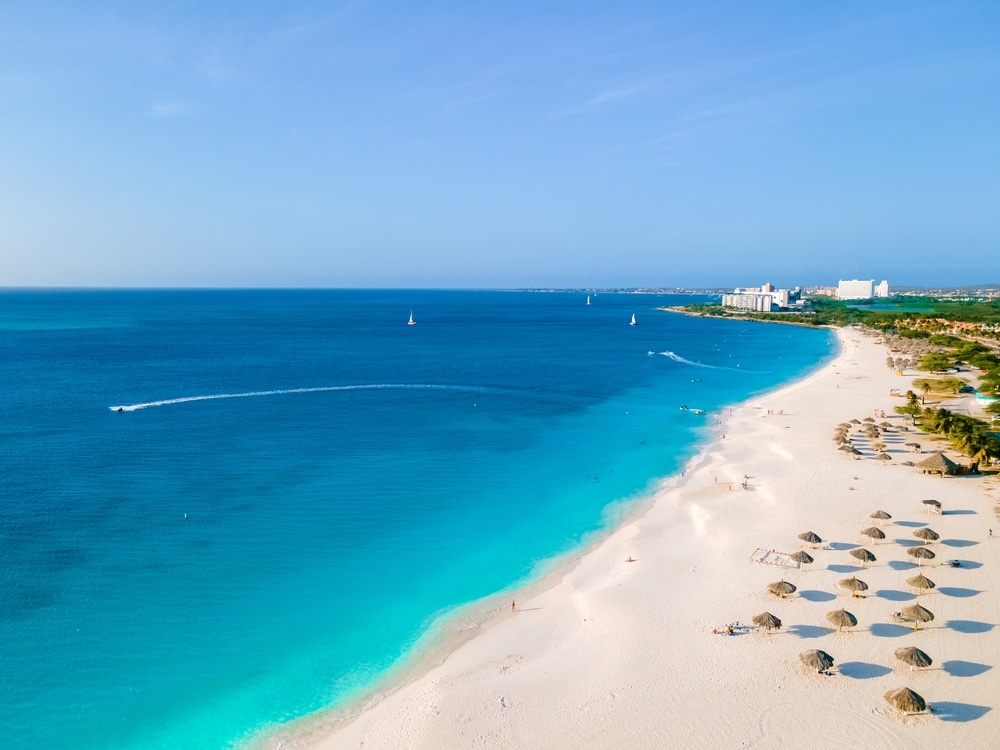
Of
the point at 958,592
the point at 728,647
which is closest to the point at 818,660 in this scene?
the point at 728,647

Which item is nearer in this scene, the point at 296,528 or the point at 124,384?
the point at 296,528

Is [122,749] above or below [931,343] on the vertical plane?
below

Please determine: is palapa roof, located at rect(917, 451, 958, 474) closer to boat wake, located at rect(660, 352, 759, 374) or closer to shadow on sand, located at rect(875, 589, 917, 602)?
shadow on sand, located at rect(875, 589, 917, 602)

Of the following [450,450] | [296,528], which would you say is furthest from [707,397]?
[296,528]

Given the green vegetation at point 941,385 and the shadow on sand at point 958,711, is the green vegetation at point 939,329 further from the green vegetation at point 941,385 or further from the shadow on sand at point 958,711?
the shadow on sand at point 958,711

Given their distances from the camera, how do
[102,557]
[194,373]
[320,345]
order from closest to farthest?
1. [102,557]
2. [194,373]
3. [320,345]

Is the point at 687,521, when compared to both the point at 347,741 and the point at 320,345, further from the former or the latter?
the point at 320,345
